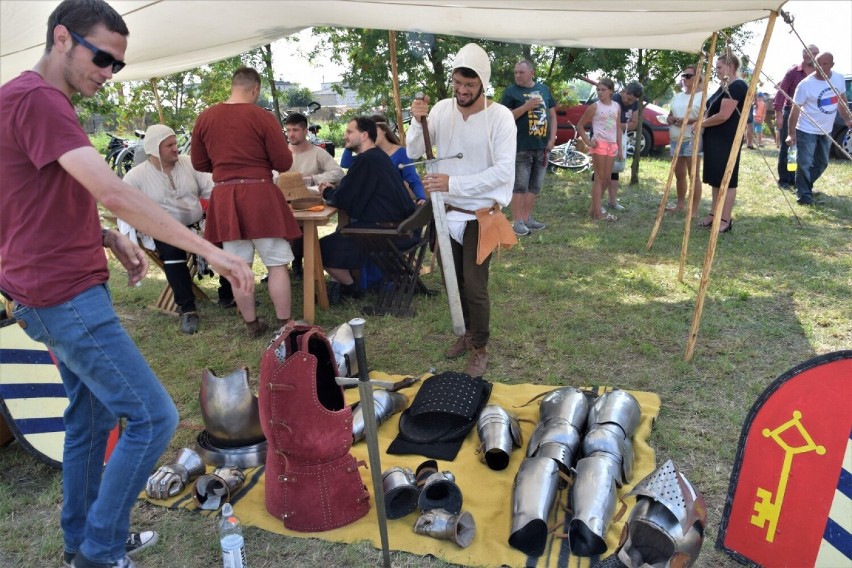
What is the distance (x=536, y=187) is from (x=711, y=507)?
15.9ft

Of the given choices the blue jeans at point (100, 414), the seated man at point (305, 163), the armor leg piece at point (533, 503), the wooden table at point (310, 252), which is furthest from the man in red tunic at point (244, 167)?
the armor leg piece at point (533, 503)

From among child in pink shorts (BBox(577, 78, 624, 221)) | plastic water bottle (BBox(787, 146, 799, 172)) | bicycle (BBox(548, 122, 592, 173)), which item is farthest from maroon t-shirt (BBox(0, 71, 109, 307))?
bicycle (BBox(548, 122, 592, 173))

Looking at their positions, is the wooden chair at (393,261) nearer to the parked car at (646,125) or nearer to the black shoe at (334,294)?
the black shoe at (334,294)

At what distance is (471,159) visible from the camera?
3539 mm

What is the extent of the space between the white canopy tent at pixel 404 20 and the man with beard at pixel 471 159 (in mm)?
517

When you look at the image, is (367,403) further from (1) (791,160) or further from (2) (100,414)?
(1) (791,160)

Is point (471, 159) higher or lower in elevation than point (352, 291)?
higher

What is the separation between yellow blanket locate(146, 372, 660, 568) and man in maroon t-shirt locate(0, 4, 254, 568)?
26.0 inches

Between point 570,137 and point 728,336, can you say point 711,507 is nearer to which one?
point 728,336

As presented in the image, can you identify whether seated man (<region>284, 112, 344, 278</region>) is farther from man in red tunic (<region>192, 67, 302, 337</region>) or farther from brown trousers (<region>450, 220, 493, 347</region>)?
brown trousers (<region>450, 220, 493, 347</region>)

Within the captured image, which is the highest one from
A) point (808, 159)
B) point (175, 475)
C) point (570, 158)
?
point (808, 159)

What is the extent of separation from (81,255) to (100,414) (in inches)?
22.6

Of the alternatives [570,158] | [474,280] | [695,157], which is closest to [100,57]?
[474,280]

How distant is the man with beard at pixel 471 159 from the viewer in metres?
3.41
